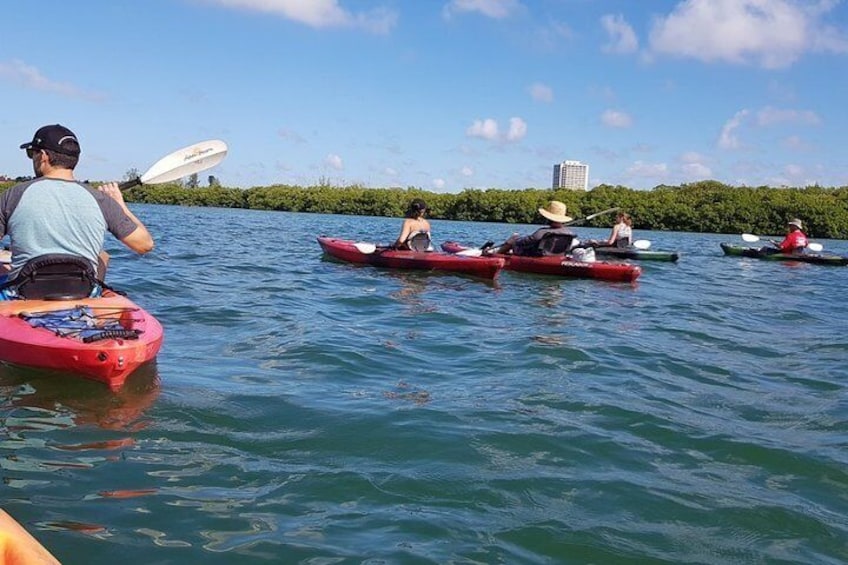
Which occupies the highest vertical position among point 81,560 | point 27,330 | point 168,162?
point 168,162

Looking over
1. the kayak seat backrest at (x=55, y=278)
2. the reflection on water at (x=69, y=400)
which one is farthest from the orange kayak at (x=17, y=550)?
the kayak seat backrest at (x=55, y=278)

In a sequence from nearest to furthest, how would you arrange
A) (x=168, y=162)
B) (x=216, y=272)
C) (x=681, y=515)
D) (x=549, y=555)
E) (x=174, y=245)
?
(x=549, y=555) → (x=681, y=515) → (x=168, y=162) → (x=216, y=272) → (x=174, y=245)

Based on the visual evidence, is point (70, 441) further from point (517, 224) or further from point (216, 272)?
point (517, 224)

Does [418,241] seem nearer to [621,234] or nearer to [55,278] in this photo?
[621,234]

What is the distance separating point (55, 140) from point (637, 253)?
1458 centimetres

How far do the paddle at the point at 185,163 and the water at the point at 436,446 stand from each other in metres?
1.37

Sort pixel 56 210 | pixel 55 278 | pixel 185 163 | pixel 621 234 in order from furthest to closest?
pixel 621 234, pixel 185 163, pixel 55 278, pixel 56 210

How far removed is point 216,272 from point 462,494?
9589mm

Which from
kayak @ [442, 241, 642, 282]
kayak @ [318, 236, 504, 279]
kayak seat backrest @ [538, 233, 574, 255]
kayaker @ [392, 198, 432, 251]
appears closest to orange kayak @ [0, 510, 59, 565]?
kayak @ [318, 236, 504, 279]

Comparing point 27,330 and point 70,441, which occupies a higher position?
point 27,330

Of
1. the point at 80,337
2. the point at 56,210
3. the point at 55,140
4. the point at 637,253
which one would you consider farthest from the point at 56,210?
the point at 637,253

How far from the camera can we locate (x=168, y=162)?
746cm

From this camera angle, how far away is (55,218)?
4738 mm

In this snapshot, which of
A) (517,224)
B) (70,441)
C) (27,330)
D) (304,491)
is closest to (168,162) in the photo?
(27,330)
